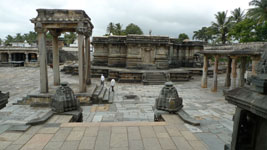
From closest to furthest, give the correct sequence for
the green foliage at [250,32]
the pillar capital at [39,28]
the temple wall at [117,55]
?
the pillar capital at [39,28], the green foliage at [250,32], the temple wall at [117,55]

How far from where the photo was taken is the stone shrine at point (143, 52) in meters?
18.2

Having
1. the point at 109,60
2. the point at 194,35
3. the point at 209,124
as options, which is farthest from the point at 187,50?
the point at 194,35

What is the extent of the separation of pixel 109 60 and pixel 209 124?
1635 cm

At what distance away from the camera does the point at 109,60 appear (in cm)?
2030

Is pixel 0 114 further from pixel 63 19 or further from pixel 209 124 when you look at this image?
pixel 209 124

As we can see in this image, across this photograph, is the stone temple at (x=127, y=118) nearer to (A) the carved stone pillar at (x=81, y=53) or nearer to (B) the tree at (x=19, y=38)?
(A) the carved stone pillar at (x=81, y=53)

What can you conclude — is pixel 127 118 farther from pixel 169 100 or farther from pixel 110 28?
pixel 110 28

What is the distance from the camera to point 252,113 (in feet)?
8.32

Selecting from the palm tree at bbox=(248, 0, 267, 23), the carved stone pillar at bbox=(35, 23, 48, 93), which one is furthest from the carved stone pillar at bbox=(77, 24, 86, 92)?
the palm tree at bbox=(248, 0, 267, 23)

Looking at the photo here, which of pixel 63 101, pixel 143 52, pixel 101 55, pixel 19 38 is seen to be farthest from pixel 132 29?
pixel 19 38

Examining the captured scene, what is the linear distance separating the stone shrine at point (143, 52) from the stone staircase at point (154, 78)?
2.27 m

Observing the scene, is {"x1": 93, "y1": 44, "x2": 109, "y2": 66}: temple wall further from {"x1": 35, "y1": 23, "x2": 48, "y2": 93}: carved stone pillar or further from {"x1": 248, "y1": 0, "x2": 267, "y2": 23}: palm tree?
{"x1": 248, "y1": 0, "x2": 267, "y2": 23}: palm tree

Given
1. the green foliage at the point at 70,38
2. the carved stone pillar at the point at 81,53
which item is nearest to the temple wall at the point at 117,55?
the carved stone pillar at the point at 81,53

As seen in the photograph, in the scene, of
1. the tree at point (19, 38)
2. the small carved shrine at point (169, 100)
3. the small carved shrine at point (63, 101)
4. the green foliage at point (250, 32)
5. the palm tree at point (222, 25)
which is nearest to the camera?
the small carved shrine at point (63, 101)
